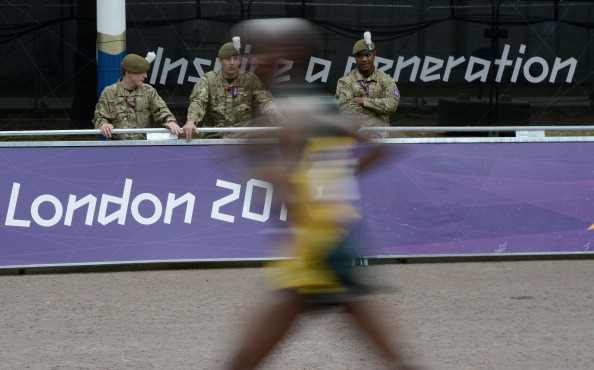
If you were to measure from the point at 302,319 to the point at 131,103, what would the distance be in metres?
4.95

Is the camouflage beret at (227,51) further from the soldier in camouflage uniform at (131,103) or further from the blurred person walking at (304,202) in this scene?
the blurred person walking at (304,202)

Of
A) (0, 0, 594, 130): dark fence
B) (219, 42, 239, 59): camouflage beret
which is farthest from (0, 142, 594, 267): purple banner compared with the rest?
(0, 0, 594, 130): dark fence

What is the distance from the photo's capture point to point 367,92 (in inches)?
445

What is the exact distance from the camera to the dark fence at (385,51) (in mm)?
14398

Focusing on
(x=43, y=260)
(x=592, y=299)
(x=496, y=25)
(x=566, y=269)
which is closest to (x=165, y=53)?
(x=496, y=25)

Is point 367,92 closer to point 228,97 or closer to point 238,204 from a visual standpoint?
point 228,97

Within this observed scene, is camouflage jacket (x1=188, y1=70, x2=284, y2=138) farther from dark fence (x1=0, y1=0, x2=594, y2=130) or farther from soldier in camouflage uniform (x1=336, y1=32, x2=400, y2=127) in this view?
dark fence (x1=0, y1=0, x2=594, y2=130)

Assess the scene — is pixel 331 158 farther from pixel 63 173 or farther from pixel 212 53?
pixel 212 53

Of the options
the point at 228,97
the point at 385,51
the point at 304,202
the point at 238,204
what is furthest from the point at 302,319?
the point at 385,51

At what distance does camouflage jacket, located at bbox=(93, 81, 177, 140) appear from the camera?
10555 mm

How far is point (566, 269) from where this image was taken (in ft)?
32.8

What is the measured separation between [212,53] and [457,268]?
5746 millimetres

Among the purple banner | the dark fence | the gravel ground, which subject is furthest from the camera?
the dark fence

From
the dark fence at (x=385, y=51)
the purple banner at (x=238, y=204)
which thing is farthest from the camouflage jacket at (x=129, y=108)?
the dark fence at (x=385, y=51)
